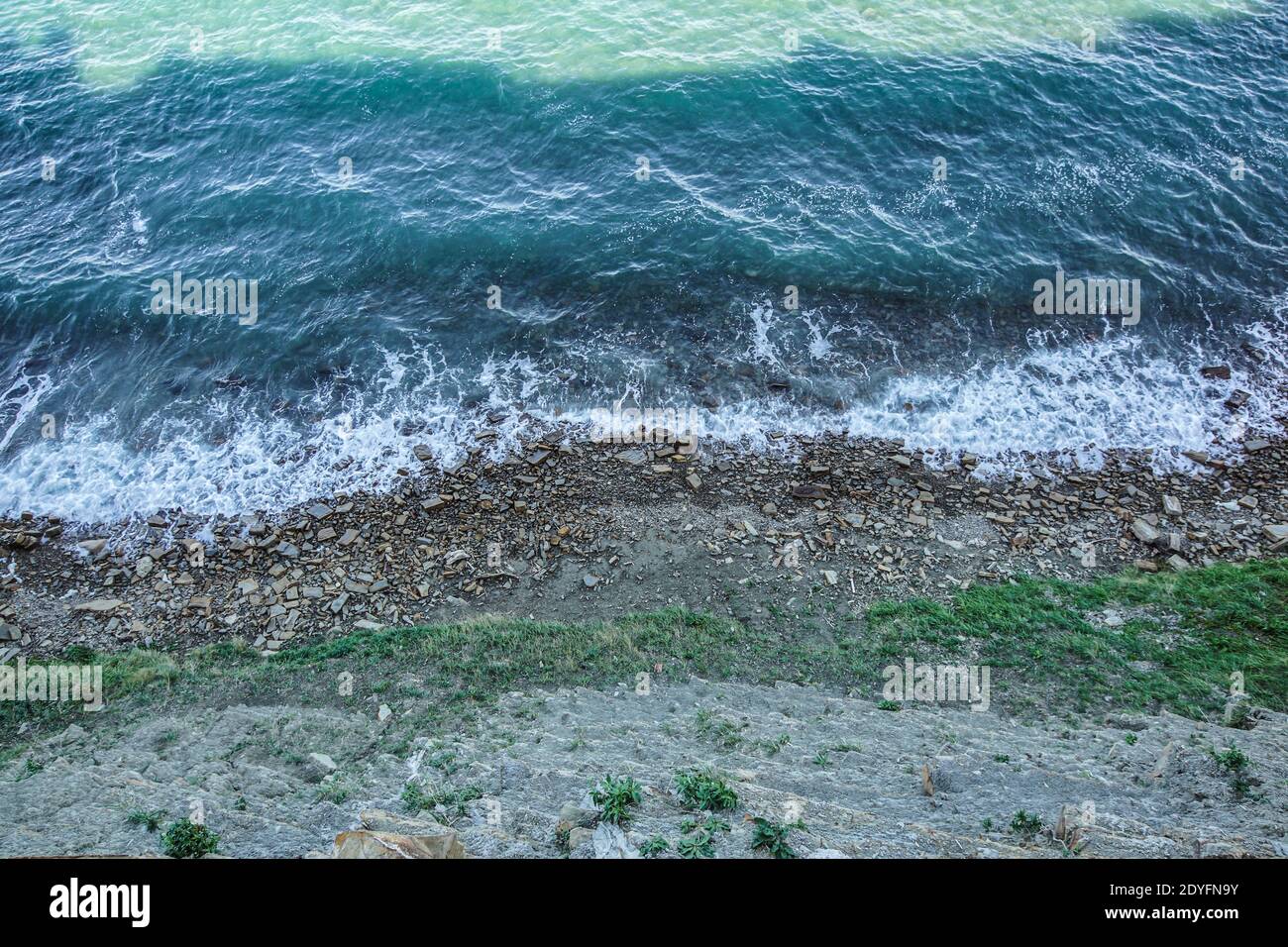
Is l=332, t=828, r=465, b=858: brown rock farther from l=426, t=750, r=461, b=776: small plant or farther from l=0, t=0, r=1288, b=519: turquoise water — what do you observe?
l=0, t=0, r=1288, b=519: turquoise water

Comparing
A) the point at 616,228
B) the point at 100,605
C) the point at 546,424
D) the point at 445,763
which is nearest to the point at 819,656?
the point at 445,763

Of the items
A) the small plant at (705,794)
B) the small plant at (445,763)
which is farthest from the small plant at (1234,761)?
the small plant at (445,763)

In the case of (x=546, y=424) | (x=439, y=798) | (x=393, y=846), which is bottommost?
(x=439, y=798)

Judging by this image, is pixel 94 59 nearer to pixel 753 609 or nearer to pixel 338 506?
pixel 338 506

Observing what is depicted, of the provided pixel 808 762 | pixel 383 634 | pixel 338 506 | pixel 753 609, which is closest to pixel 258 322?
pixel 338 506

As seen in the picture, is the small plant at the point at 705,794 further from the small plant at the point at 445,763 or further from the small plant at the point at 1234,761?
the small plant at the point at 1234,761

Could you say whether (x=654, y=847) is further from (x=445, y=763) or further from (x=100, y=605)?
(x=100, y=605)

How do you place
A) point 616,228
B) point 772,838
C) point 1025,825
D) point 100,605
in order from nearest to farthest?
1. point 772,838
2. point 1025,825
3. point 100,605
4. point 616,228
